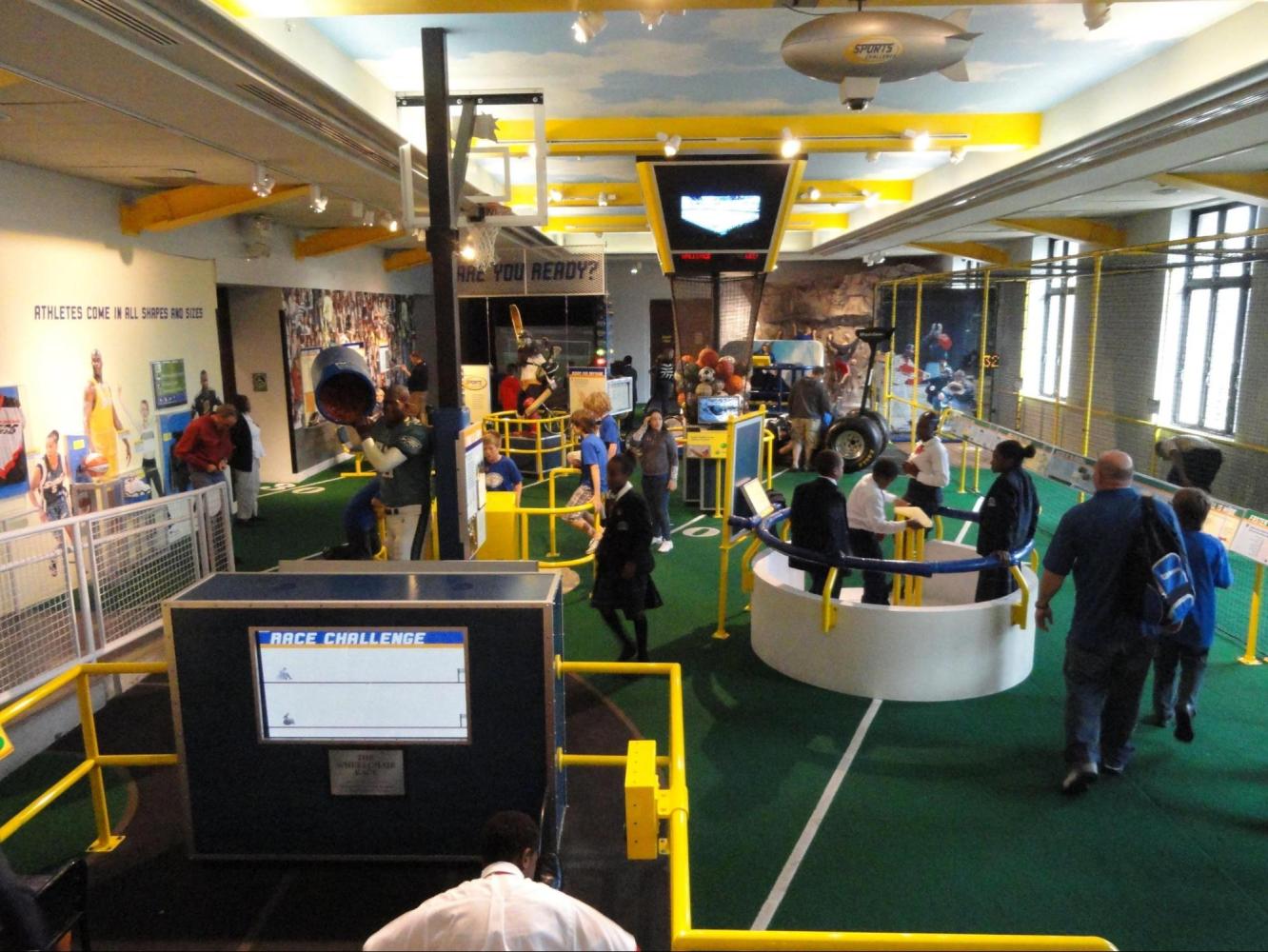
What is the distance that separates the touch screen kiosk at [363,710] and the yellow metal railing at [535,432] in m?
9.86

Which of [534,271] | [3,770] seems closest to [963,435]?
[534,271]

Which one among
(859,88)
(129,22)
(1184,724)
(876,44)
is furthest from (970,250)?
(129,22)

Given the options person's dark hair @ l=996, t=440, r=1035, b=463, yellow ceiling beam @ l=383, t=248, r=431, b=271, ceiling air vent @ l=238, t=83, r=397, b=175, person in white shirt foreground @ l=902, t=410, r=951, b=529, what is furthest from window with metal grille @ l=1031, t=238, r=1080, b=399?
yellow ceiling beam @ l=383, t=248, r=431, b=271

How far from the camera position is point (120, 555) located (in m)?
6.30

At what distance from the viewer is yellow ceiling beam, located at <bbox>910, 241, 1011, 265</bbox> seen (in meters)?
18.5

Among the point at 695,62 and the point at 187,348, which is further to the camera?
the point at 187,348

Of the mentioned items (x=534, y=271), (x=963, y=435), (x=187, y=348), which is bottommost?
(x=963, y=435)

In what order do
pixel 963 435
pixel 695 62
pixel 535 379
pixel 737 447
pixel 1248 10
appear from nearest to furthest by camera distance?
1. pixel 1248 10
2. pixel 695 62
3. pixel 737 447
4. pixel 963 435
5. pixel 535 379

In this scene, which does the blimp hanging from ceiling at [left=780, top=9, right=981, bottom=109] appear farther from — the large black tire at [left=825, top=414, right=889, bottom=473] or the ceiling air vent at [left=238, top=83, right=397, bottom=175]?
the large black tire at [left=825, top=414, right=889, bottom=473]

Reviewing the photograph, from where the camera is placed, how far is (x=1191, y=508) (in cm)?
565

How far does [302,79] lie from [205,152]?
2.72m

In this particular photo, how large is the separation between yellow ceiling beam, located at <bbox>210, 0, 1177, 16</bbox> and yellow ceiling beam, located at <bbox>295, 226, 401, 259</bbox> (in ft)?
34.3

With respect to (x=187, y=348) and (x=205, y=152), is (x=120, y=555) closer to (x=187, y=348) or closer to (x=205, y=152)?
(x=205, y=152)

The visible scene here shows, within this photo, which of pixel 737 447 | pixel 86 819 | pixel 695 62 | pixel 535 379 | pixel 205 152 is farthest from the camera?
pixel 535 379
